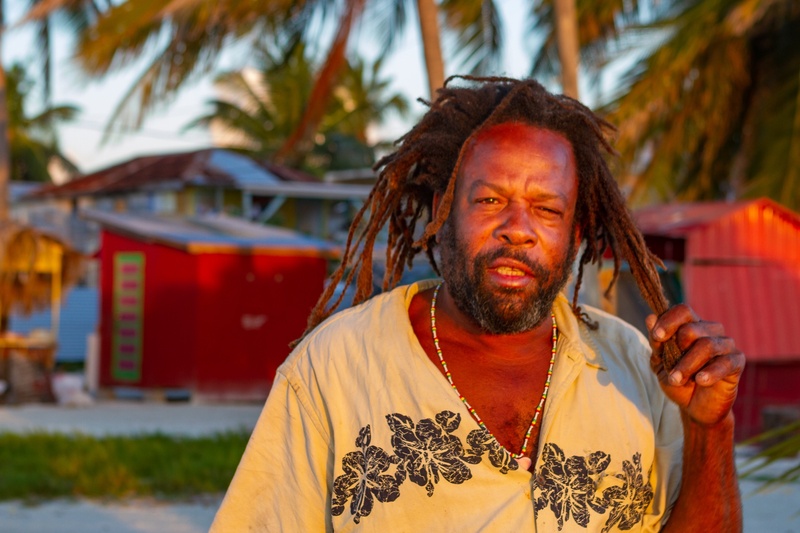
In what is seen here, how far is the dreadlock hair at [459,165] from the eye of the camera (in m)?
2.78

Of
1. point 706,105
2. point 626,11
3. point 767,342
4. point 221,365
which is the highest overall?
point 626,11

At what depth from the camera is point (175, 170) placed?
23078mm

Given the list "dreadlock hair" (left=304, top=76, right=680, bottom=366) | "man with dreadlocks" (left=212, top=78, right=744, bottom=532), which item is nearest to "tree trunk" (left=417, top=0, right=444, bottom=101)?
"dreadlock hair" (left=304, top=76, right=680, bottom=366)

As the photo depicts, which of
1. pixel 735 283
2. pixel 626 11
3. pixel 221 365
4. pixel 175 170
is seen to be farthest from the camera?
pixel 175 170

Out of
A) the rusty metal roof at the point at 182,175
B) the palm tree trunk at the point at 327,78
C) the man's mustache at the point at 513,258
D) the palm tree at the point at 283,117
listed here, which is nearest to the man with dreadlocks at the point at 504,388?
the man's mustache at the point at 513,258

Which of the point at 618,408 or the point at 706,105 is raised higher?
the point at 706,105

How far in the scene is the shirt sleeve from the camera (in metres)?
2.51

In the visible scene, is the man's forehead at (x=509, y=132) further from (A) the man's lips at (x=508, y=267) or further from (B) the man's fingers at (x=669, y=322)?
(B) the man's fingers at (x=669, y=322)

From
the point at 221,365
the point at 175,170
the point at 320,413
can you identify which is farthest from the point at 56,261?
the point at 320,413

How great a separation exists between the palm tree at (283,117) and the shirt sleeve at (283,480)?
26.6 m

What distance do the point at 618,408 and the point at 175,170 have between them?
21.2 meters

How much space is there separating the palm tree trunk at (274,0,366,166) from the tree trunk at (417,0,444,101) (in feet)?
6.73

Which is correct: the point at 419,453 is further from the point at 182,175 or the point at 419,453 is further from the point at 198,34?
the point at 182,175

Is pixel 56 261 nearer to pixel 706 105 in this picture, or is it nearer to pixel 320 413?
pixel 706 105
